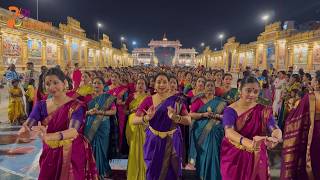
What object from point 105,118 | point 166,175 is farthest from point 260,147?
point 105,118

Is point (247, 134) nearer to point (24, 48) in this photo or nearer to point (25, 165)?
point (25, 165)

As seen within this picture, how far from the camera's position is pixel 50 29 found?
979 inches

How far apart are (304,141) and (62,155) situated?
8.09 ft

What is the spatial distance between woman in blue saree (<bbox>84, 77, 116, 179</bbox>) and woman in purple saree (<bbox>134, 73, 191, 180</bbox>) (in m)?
1.32

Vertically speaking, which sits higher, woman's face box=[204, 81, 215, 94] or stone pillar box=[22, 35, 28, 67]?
stone pillar box=[22, 35, 28, 67]

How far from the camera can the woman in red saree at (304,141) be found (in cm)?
319

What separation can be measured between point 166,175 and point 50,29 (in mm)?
23479

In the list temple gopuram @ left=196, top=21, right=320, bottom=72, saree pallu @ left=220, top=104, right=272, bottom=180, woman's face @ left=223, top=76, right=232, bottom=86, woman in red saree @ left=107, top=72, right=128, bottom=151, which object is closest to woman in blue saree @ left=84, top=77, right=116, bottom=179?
woman in red saree @ left=107, top=72, right=128, bottom=151

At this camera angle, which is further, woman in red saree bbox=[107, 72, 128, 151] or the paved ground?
woman in red saree bbox=[107, 72, 128, 151]

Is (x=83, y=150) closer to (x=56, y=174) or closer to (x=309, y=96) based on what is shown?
(x=56, y=174)

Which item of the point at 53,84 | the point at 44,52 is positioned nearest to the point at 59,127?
the point at 53,84

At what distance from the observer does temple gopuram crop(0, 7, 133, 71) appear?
18.0 metres

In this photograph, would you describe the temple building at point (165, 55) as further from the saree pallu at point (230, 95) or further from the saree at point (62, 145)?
the saree at point (62, 145)

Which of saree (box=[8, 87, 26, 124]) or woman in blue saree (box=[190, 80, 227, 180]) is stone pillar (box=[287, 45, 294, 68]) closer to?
saree (box=[8, 87, 26, 124])
